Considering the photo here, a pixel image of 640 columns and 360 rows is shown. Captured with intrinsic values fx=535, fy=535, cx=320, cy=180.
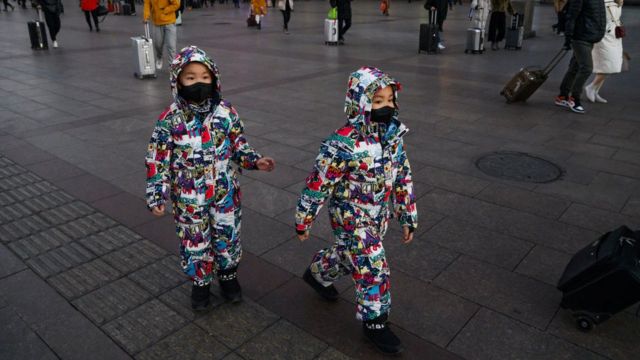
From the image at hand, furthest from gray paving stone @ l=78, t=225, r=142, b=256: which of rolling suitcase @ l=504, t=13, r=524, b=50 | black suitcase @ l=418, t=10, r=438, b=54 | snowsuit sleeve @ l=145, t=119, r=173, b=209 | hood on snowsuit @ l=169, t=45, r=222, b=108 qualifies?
rolling suitcase @ l=504, t=13, r=524, b=50

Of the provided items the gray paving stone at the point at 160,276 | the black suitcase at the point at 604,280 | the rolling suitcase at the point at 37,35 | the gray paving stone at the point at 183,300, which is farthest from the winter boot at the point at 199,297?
the rolling suitcase at the point at 37,35

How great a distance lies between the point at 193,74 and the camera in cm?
298

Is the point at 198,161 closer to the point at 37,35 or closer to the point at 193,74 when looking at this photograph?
the point at 193,74

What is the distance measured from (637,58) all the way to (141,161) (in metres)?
12.0

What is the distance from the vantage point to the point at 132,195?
525cm

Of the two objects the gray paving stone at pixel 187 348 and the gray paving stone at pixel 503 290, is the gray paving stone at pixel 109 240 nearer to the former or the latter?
the gray paving stone at pixel 187 348

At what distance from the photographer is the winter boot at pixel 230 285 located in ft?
11.5

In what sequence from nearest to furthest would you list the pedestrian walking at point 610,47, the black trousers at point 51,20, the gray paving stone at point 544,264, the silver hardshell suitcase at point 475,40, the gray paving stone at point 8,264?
1. the gray paving stone at point 544,264
2. the gray paving stone at point 8,264
3. the pedestrian walking at point 610,47
4. the silver hardshell suitcase at point 475,40
5. the black trousers at point 51,20

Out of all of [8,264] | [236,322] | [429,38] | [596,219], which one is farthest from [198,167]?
[429,38]

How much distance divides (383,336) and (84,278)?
2.23 m

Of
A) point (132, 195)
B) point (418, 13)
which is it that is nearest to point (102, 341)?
point (132, 195)

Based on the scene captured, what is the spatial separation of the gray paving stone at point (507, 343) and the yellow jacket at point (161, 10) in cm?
947

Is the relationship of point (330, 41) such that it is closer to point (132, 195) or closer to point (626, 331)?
point (132, 195)

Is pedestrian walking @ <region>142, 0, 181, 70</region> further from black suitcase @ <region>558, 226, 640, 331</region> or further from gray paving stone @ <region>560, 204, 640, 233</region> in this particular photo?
black suitcase @ <region>558, 226, 640, 331</region>
